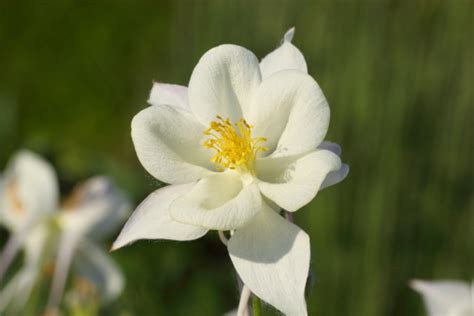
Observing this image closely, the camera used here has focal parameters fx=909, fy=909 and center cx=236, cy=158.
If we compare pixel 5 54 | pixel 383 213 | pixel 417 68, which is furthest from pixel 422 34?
pixel 5 54

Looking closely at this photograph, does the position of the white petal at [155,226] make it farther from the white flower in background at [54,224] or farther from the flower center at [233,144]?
the white flower in background at [54,224]

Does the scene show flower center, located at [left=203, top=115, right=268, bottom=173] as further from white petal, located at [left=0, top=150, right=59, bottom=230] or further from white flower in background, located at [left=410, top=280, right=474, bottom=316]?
white petal, located at [left=0, top=150, right=59, bottom=230]

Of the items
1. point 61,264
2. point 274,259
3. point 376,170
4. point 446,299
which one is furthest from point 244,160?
point 376,170

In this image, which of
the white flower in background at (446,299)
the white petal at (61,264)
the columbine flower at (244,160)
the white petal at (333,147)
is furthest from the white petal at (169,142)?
the white petal at (61,264)

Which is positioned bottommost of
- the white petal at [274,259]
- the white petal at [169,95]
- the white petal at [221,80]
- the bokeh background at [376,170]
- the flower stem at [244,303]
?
the bokeh background at [376,170]

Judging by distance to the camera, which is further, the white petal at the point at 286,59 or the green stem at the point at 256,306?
the white petal at the point at 286,59

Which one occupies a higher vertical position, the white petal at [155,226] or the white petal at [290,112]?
the white petal at [290,112]

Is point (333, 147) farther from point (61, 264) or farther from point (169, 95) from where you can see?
point (61, 264)
